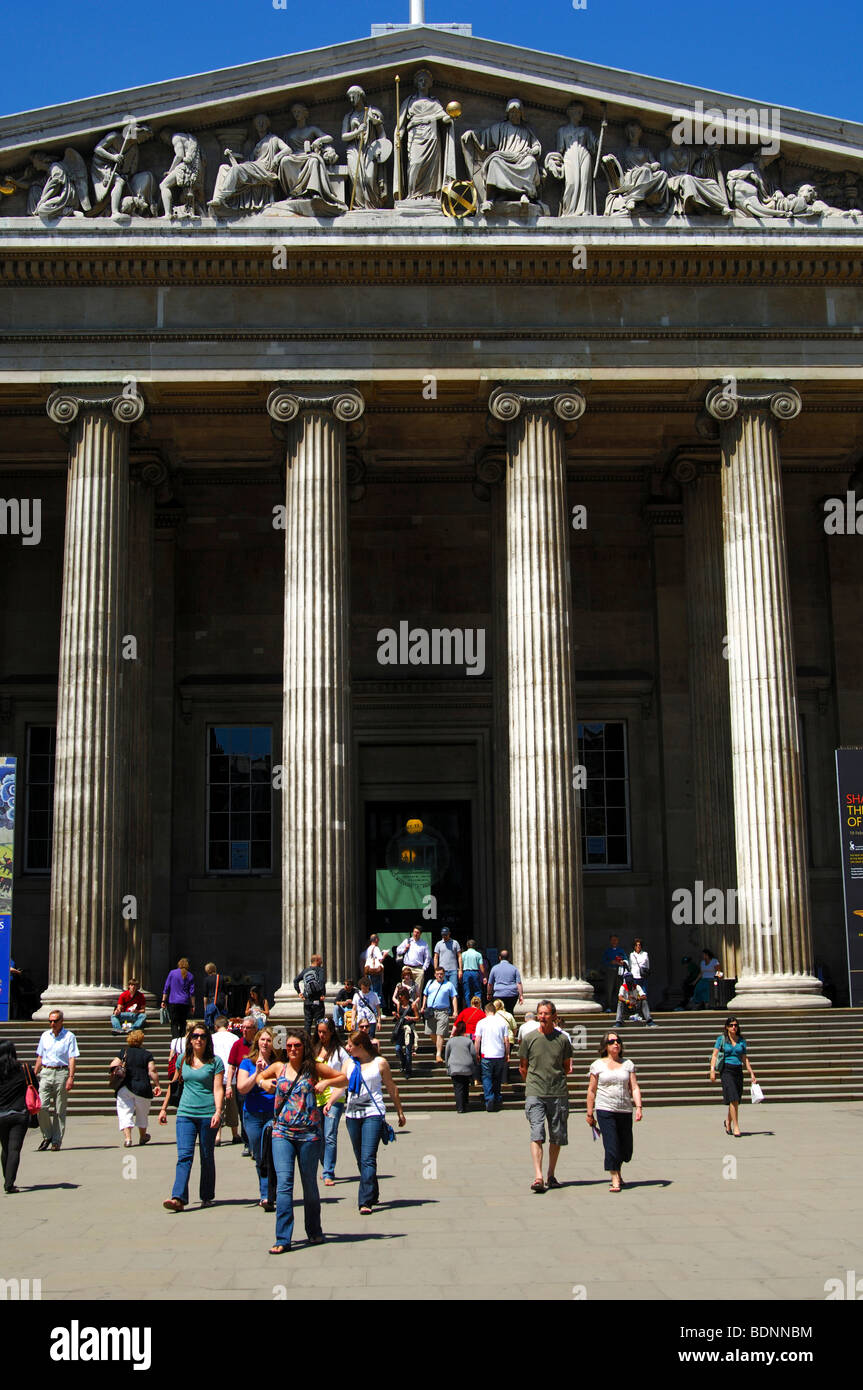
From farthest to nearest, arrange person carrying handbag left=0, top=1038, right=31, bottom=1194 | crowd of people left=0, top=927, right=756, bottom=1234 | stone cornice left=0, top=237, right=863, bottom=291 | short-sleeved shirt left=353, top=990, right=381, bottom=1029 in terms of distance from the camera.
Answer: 1. stone cornice left=0, top=237, right=863, bottom=291
2. short-sleeved shirt left=353, top=990, right=381, bottom=1029
3. person carrying handbag left=0, top=1038, right=31, bottom=1194
4. crowd of people left=0, top=927, right=756, bottom=1234

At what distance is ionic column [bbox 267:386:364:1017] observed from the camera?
84.8 feet

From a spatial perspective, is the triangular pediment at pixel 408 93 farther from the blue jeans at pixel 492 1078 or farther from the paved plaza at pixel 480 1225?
the paved plaza at pixel 480 1225

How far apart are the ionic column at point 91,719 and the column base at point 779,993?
11018mm

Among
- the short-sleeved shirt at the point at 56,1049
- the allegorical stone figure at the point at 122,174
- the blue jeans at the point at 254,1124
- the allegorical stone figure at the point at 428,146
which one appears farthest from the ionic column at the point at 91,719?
Result: the blue jeans at the point at 254,1124

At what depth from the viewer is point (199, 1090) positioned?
14312 mm

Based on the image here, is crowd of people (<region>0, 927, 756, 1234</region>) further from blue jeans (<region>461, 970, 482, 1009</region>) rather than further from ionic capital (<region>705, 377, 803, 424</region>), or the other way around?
ionic capital (<region>705, 377, 803, 424</region>)

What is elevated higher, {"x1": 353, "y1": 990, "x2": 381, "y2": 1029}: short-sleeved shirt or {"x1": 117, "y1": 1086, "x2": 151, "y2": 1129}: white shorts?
{"x1": 353, "y1": 990, "x2": 381, "y2": 1029}: short-sleeved shirt

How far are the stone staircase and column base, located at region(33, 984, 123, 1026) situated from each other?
229 millimetres

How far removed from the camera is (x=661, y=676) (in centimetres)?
3412

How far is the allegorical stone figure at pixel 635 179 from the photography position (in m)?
27.9

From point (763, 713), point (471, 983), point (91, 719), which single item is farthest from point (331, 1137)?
point (763, 713)

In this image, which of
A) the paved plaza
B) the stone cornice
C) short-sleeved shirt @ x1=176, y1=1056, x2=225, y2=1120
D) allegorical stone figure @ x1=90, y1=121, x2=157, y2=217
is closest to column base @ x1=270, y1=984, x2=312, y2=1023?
the paved plaza
